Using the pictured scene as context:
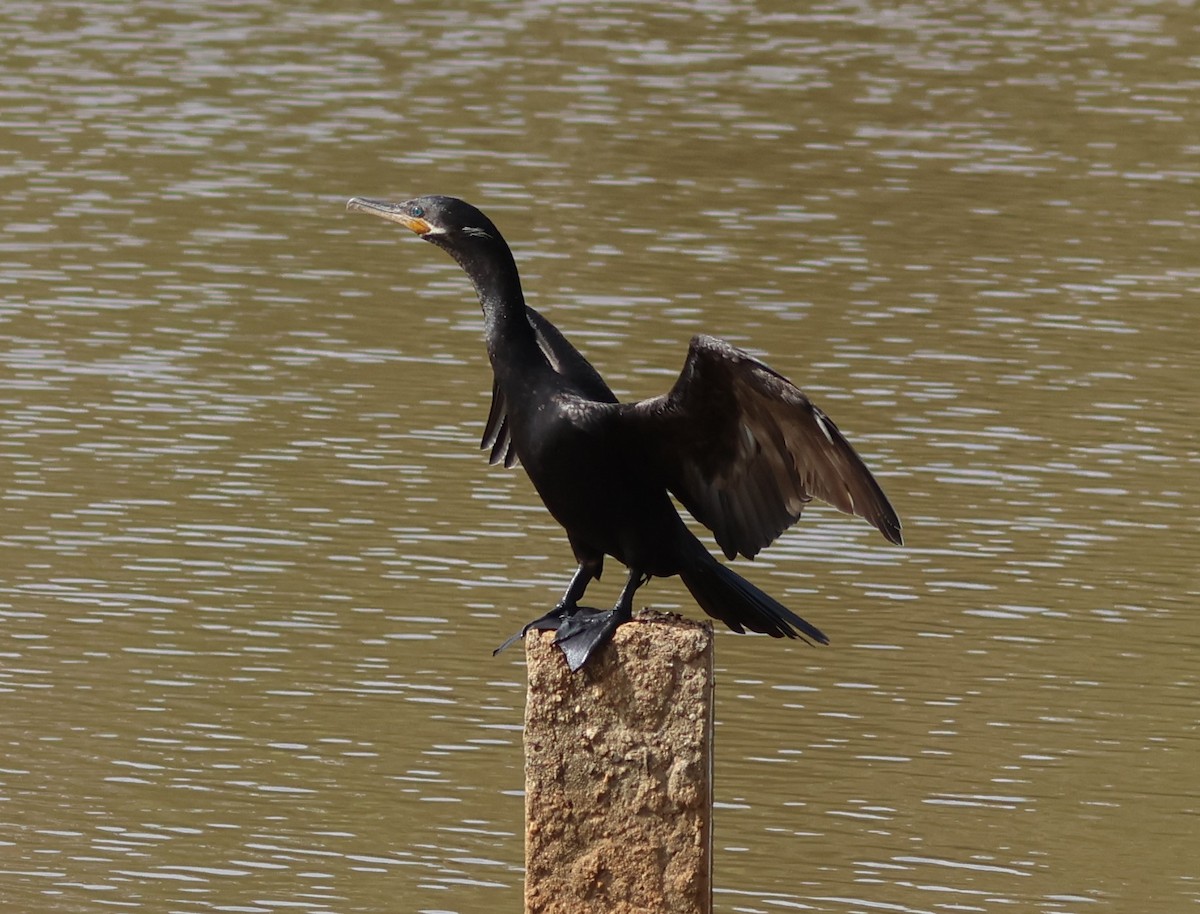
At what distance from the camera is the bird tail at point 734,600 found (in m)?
5.88

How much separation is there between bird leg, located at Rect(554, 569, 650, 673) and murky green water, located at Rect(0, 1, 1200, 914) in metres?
1.89

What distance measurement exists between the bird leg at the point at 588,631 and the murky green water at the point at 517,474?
189 cm

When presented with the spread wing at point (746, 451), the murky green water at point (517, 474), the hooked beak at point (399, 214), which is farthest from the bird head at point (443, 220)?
the murky green water at point (517, 474)

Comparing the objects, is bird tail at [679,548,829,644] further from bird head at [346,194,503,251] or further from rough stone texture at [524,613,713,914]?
bird head at [346,194,503,251]

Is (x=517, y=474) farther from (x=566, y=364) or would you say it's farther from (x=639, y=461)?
(x=639, y=461)

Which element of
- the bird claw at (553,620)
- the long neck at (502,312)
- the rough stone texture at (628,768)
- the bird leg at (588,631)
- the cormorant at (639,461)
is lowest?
the rough stone texture at (628,768)

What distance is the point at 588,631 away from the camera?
19.1 ft

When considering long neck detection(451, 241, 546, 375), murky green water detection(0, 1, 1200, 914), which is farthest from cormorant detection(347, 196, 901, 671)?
murky green water detection(0, 1, 1200, 914)

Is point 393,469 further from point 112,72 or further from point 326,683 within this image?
point 112,72

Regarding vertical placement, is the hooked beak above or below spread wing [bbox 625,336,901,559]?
above

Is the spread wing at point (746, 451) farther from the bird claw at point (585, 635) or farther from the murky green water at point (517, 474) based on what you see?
the murky green water at point (517, 474)

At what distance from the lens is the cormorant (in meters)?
5.71

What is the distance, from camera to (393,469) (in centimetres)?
1169

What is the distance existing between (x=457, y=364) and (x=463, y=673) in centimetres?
430
